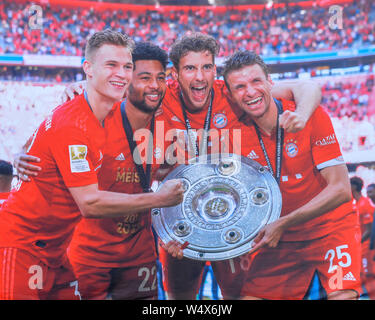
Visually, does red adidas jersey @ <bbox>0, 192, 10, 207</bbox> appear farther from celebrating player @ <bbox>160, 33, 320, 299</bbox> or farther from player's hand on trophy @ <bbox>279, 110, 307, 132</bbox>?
player's hand on trophy @ <bbox>279, 110, 307, 132</bbox>

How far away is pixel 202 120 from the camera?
1.89 metres

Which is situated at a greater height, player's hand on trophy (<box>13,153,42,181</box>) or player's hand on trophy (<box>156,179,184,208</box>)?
player's hand on trophy (<box>13,153,42,181</box>)

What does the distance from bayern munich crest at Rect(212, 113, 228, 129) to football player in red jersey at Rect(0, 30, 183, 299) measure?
41cm

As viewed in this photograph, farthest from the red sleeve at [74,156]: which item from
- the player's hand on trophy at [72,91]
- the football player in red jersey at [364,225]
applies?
the football player in red jersey at [364,225]

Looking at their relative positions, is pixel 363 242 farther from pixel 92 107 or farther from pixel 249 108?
pixel 92 107

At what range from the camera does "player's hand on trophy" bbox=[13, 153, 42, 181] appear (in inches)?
67.4

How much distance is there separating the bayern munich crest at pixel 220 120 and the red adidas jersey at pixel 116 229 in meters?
0.48

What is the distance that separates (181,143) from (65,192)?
64 cm

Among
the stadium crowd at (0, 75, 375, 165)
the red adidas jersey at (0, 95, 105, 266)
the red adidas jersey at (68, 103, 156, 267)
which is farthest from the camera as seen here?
the stadium crowd at (0, 75, 375, 165)

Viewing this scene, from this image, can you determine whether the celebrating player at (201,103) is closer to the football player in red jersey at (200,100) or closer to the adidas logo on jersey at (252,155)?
the football player in red jersey at (200,100)

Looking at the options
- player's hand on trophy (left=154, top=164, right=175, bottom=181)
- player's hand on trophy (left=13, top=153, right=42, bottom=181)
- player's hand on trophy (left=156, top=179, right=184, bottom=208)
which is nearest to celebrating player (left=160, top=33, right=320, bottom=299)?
player's hand on trophy (left=154, top=164, right=175, bottom=181)

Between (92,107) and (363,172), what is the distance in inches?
58.4

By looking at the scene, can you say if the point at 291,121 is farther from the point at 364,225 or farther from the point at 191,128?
the point at 364,225
